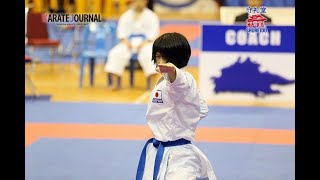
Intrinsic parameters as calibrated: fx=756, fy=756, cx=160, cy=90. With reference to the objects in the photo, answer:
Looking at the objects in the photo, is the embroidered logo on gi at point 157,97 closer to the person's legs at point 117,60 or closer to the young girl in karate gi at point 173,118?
the young girl in karate gi at point 173,118

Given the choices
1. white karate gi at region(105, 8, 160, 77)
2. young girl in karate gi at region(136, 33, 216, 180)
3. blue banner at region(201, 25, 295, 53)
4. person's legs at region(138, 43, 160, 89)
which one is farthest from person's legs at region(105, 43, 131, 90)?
young girl in karate gi at region(136, 33, 216, 180)

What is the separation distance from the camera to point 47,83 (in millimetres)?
14625

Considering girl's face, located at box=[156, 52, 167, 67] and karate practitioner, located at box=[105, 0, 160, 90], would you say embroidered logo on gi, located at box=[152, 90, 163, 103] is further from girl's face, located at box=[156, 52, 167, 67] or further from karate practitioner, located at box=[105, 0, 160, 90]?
karate practitioner, located at box=[105, 0, 160, 90]

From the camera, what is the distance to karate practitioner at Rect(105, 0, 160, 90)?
13.6 metres

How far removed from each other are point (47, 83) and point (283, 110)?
4.98 metres

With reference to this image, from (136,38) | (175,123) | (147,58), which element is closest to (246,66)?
(147,58)

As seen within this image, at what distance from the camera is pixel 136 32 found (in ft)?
45.3

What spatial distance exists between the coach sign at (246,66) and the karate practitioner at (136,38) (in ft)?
5.07

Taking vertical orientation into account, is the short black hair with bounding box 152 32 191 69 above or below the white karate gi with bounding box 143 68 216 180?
above

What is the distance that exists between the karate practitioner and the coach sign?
1547 millimetres

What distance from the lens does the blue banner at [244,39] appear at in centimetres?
1199

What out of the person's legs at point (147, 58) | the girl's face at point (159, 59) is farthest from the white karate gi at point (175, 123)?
the person's legs at point (147, 58)
